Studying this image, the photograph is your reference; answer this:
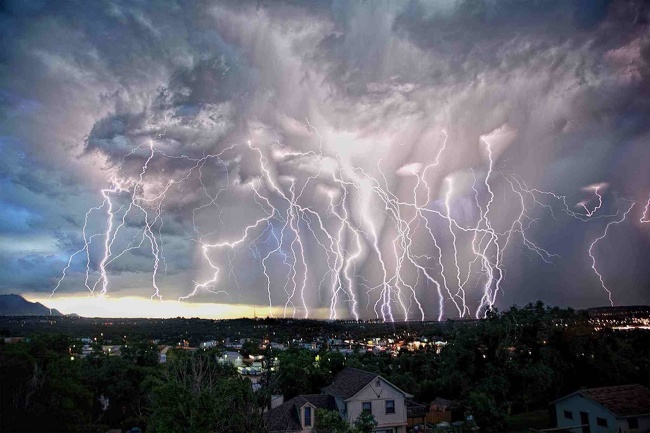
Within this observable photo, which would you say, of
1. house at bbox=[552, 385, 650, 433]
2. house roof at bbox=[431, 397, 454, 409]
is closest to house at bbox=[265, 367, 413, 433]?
house roof at bbox=[431, 397, 454, 409]

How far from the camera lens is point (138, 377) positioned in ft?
99.0

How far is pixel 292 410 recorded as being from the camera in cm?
2117

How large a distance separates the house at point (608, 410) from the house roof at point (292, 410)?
11.3 m

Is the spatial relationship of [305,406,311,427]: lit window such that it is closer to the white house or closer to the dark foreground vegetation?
the dark foreground vegetation

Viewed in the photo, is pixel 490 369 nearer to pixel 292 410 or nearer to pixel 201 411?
pixel 292 410

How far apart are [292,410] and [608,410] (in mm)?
14749

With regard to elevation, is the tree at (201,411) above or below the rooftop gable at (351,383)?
above

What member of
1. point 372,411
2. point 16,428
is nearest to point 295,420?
point 372,411

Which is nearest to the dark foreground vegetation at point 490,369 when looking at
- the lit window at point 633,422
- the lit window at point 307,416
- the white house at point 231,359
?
the lit window at point 307,416

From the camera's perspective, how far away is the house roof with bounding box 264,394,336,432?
1925 centimetres

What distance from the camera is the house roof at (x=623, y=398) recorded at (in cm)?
1952

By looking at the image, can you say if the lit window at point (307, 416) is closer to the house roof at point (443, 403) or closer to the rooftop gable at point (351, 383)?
the rooftop gable at point (351, 383)

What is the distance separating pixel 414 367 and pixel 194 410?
33.0m

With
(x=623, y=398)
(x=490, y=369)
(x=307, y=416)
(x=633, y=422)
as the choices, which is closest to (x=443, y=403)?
(x=490, y=369)
